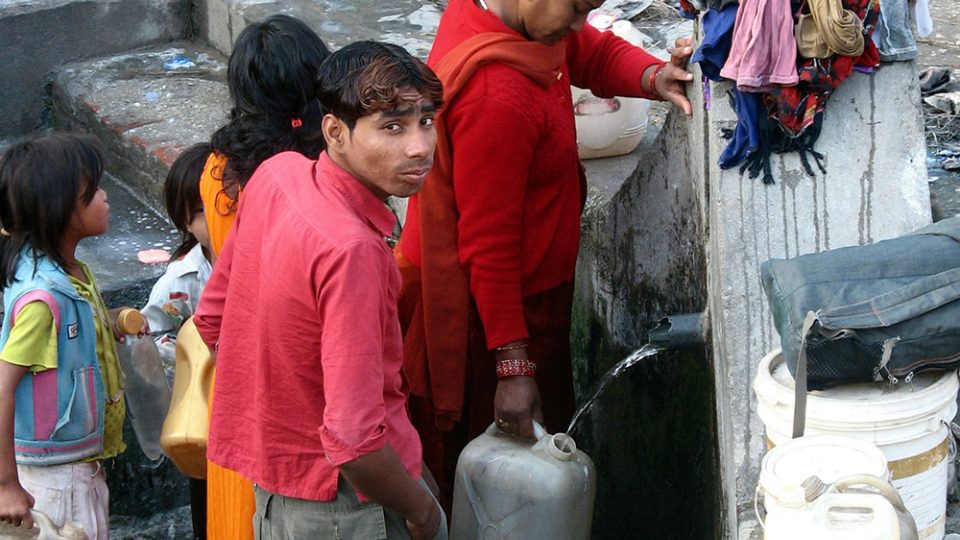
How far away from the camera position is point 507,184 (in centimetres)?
310

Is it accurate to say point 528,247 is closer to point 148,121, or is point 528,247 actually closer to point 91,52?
point 148,121

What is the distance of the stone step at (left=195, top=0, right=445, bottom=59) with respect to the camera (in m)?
5.32

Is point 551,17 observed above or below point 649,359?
above

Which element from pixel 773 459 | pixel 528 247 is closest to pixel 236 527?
pixel 528 247

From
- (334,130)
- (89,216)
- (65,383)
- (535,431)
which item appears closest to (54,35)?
(89,216)

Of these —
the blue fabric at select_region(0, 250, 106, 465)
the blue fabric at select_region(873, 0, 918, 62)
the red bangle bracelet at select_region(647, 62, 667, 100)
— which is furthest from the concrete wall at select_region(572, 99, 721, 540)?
the blue fabric at select_region(0, 250, 106, 465)

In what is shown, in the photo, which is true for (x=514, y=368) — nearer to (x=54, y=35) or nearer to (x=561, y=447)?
(x=561, y=447)

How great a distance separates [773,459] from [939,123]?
2447 millimetres

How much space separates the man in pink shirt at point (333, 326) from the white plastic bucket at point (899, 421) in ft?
2.36

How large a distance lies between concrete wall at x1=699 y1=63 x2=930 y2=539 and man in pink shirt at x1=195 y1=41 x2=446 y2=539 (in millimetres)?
912

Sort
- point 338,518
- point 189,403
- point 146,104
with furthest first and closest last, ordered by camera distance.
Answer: point 146,104 → point 189,403 → point 338,518

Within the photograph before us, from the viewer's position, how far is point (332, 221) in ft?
7.70

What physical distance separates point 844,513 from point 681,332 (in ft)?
5.37

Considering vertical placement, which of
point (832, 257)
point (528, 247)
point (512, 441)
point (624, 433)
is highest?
point (832, 257)
